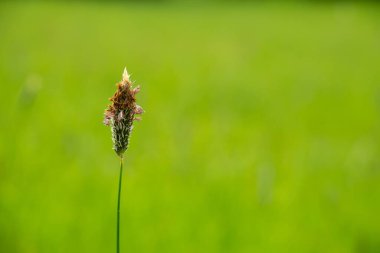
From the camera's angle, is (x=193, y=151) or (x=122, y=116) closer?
(x=122, y=116)

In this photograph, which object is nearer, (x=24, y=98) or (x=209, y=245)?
(x=24, y=98)

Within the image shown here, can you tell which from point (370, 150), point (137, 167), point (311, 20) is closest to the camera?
point (137, 167)

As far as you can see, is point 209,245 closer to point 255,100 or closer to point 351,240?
point 351,240

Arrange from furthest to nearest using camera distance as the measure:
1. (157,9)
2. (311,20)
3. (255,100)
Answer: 1. (157,9)
2. (311,20)
3. (255,100)

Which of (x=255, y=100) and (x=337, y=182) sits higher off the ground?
(x=255, y=100)

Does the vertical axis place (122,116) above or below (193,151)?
below

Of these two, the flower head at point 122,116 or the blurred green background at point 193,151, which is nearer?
the flower head at point 122,116

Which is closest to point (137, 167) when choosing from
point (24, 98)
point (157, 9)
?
point (24, 98)

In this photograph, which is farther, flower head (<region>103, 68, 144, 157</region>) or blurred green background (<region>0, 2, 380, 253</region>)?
blurred green background (<region>0, 2, 380, 253</region>)
